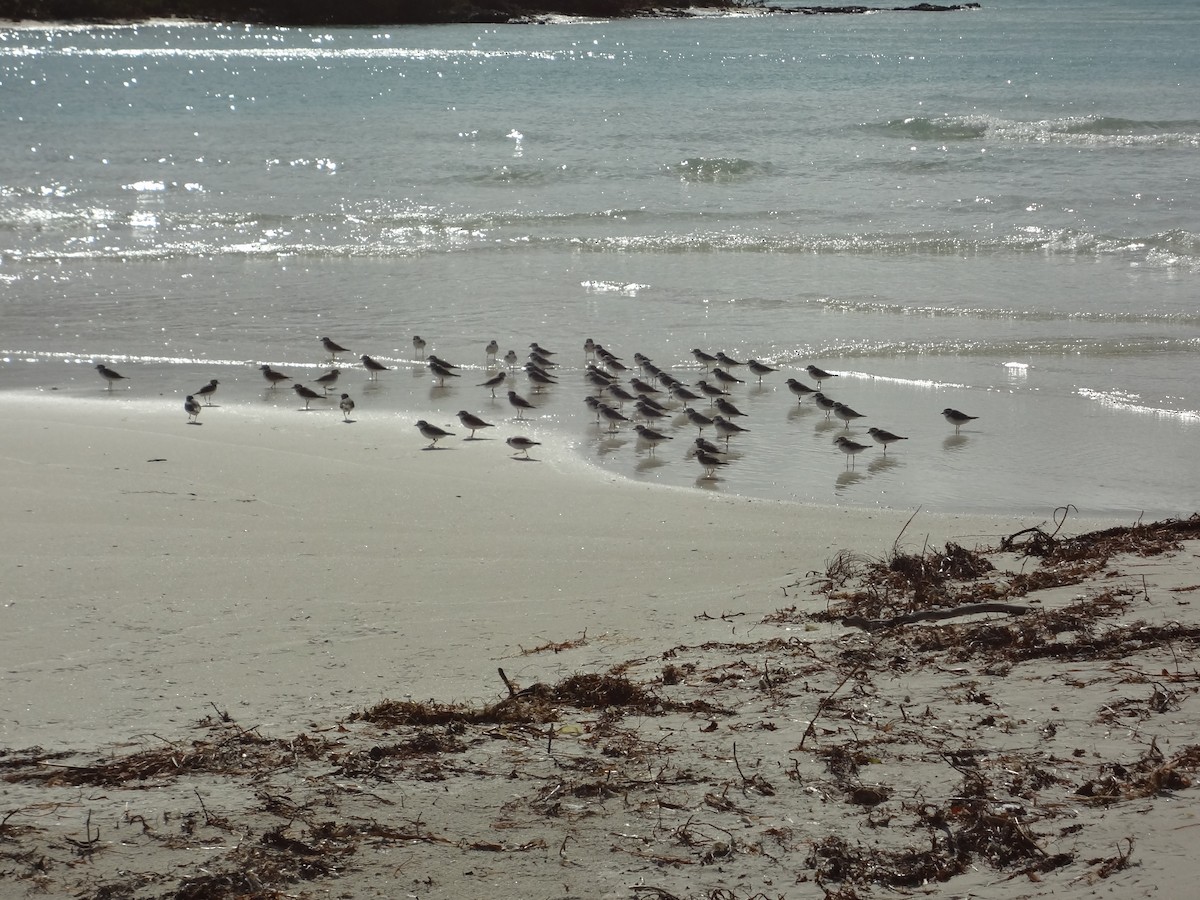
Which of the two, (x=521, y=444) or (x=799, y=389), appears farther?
(x=799, y=389)

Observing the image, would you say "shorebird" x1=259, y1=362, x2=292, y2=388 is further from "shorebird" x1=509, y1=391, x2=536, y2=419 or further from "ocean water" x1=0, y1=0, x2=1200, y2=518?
"shorebird" x1=509, y1=391, x2=536, y2=419

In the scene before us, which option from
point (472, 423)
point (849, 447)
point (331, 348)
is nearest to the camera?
point (849, 447)

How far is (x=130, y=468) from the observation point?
29.2 ft

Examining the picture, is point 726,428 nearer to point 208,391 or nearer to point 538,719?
point 208,391

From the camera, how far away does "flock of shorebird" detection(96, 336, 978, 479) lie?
10.7 meters

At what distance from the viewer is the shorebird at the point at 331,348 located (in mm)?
13742

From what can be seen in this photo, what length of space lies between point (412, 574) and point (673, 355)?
26.8ft

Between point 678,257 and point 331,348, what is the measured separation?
7646 millimetres

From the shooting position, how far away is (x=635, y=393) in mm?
12461

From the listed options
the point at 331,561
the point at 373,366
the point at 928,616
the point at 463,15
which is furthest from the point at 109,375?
the point at 463,15

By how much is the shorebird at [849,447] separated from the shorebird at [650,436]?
1508 mm

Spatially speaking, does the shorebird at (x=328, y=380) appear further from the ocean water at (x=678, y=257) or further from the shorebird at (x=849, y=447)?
the shorebird at (x=849, y=447)

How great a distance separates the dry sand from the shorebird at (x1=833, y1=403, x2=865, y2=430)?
10.4 ft

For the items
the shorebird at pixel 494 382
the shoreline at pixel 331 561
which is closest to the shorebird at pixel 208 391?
the shoreline at pixel 331 561
